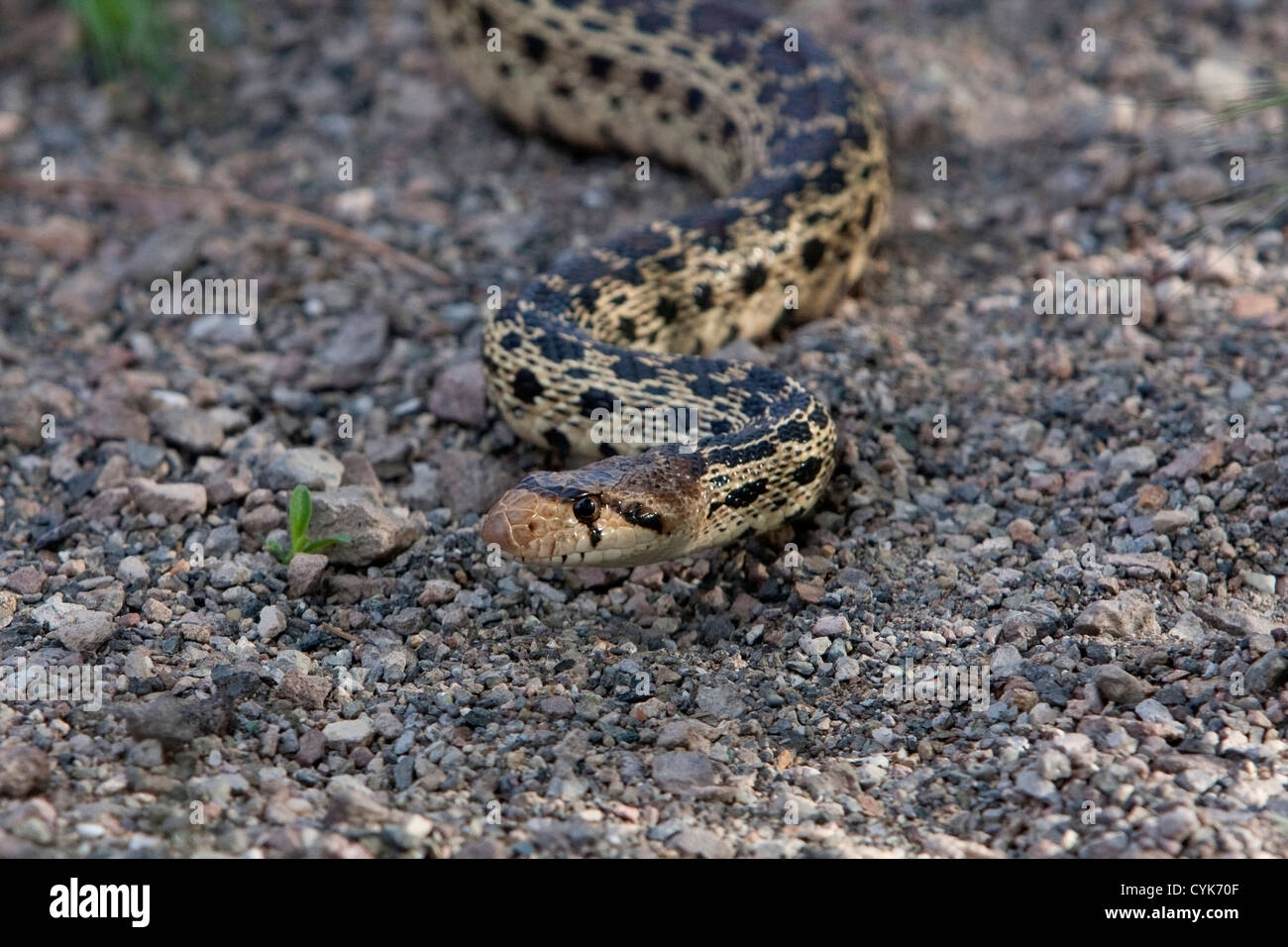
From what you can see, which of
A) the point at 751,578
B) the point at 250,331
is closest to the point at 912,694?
the point at 751,578

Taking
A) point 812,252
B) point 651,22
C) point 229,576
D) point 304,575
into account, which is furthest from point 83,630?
point 651,22

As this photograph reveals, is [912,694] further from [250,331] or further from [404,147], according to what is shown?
[404,147]

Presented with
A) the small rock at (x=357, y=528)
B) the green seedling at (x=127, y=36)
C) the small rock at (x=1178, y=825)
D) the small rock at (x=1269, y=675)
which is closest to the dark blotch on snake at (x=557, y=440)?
the small rock at (x=357, y=528)

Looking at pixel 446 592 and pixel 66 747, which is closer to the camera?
pixel 66 747

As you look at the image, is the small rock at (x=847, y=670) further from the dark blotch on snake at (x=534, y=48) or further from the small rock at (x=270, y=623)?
the dark blotch on snake at (x=534, y=48)

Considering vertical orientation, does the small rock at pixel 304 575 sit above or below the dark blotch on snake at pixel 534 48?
below
